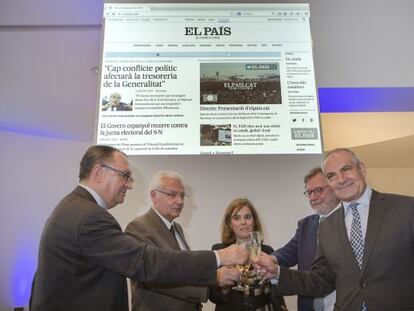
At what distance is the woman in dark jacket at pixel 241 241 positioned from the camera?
78.9 inches

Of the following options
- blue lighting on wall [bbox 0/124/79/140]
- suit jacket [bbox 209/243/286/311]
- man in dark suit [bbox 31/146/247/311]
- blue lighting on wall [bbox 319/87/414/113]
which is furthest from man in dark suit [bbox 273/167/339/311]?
blue lighting on wall [bbox 0/124/79/140]

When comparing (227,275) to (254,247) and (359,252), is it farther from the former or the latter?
(359,252)

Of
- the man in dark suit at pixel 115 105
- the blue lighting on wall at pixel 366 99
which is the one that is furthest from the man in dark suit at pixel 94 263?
the blue lighting on wall at pixel 366 99

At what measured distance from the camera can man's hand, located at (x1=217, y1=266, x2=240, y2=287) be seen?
1688mm

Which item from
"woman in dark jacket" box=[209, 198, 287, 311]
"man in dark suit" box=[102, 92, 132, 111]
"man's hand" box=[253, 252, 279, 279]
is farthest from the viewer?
"man in dark suit" box=[102, 92, 132, 111]

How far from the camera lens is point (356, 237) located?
5.72ft

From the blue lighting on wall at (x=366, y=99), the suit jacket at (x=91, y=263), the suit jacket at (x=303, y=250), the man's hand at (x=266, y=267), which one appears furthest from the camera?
the blue lighting on wall at (x=366, y=99)

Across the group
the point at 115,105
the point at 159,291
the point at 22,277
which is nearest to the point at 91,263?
the point at 159,291

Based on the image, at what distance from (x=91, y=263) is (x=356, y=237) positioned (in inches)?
50.8

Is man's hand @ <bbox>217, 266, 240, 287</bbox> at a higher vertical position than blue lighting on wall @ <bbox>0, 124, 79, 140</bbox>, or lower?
lower

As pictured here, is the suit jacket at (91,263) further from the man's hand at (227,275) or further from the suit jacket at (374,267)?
the suit jacket at (374,267)

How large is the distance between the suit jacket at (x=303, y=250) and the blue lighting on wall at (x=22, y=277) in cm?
266

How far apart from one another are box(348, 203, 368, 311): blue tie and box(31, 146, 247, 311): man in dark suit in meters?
0.67

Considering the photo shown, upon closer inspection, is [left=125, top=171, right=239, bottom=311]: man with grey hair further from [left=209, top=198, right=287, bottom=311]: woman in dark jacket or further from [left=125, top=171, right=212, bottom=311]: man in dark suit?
[left=209, top=198, right=287, bottom=311]: woman in dark jacket
